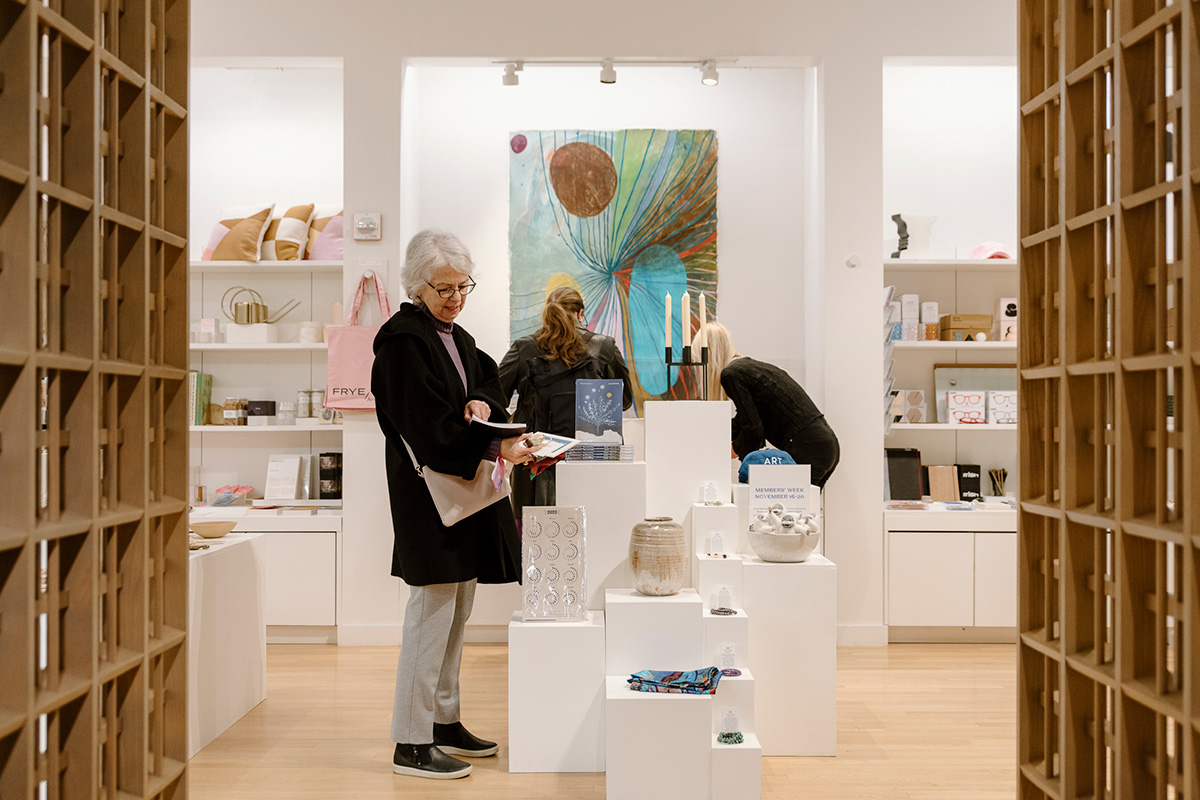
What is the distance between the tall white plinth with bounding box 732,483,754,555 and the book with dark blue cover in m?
0.55

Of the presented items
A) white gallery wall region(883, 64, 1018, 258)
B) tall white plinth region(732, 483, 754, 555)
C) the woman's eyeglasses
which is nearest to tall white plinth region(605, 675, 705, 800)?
tall white plinth region(732, 483, 754, 555)

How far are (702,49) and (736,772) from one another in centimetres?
373

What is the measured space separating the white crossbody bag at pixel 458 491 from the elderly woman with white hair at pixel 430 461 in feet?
0.14

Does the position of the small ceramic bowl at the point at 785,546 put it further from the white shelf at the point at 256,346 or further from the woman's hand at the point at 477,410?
the white shelf at the point at 256,346

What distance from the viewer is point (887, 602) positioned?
191 inches

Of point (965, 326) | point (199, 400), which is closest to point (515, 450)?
point (199, 400)

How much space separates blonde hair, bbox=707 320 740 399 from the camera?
3875mm

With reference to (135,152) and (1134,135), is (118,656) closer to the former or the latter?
(135,152)

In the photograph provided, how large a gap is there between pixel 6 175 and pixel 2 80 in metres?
0.19

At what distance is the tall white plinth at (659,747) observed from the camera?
2.72m

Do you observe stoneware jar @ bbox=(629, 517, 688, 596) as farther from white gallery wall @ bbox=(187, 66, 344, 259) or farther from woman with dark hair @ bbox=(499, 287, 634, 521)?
white gallery wall @ bbox=(187, 66, 344, 259)

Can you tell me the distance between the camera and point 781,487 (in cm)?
347

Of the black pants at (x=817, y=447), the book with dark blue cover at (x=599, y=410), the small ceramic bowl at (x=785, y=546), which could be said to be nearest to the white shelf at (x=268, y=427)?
the book with dark blue cover at (x=599, y=410)

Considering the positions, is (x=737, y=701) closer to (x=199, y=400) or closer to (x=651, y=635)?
(x=651, y=635)
